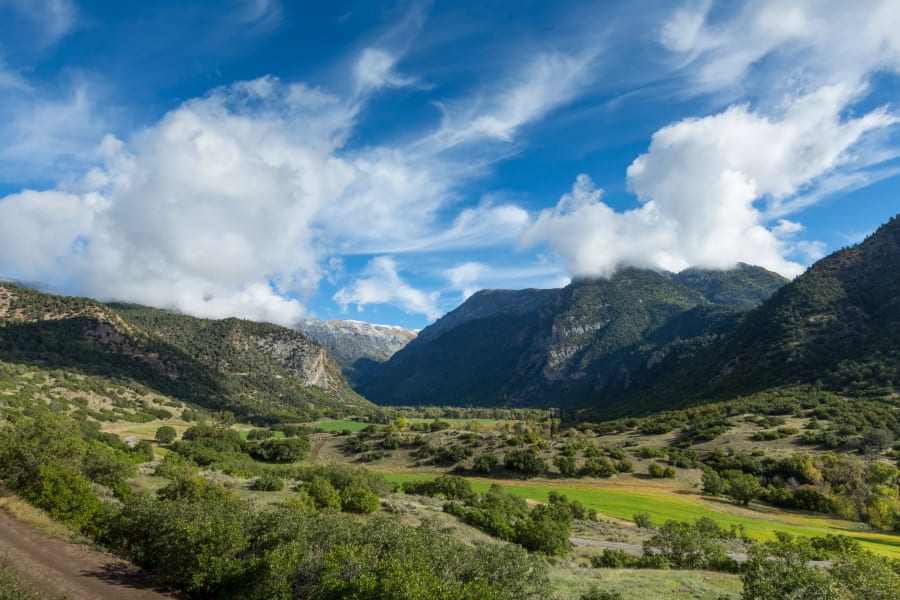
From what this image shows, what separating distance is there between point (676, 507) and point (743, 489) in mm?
11868

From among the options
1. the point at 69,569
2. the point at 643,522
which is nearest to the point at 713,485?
the point at 643,522

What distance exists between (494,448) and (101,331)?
145268 millimetres

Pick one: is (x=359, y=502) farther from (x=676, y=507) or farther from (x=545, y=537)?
(x=676, y=507)

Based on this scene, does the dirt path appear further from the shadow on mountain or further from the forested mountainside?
the forested mountainside

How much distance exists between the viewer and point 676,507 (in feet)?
186

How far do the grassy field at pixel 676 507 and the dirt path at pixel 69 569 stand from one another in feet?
162

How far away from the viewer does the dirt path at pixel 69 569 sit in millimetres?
15328

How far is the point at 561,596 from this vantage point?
18.7 m

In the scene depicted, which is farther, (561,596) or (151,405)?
(151,405)

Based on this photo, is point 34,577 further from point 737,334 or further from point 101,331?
point 737,334

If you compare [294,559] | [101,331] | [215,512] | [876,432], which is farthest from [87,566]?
[101,331]

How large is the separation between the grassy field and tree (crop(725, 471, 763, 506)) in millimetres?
1582

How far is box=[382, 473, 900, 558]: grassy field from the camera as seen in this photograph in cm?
A: 4562

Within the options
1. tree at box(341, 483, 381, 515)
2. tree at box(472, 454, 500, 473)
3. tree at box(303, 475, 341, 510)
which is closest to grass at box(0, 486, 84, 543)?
tree at box(303, 475, 341, 510)
